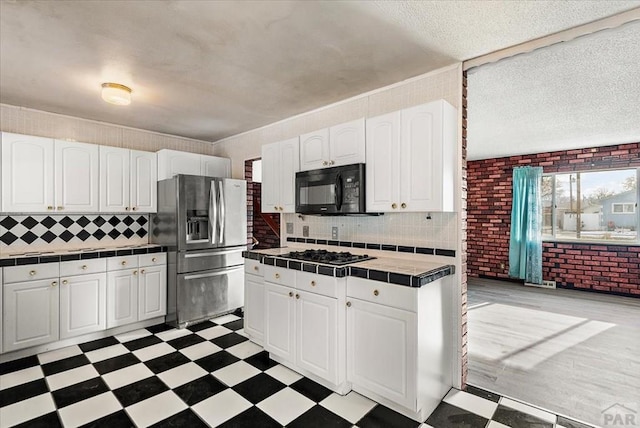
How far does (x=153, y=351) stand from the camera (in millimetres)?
3117

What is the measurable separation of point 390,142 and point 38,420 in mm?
2982

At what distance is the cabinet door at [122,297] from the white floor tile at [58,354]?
36 centimetres

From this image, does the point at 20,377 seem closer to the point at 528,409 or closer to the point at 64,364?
the point at 64,364

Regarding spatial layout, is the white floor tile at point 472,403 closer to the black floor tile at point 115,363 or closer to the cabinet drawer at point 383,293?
the cabinet drawer at point 383,293

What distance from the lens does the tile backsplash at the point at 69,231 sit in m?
3.39

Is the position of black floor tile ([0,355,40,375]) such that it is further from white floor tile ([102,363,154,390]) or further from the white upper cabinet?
the white upper cabinet

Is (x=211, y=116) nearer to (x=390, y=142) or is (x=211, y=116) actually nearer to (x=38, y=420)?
(x=390, y=142)

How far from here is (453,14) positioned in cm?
187

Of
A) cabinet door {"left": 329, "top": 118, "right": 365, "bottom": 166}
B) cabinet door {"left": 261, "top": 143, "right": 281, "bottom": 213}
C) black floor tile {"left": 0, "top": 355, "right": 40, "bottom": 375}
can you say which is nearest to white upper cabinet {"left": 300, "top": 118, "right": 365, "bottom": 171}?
cabinet door {"left": 329, "top": 118, "right": 365, "bottom": 166}

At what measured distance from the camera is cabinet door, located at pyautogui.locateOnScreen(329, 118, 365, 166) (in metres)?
2.67

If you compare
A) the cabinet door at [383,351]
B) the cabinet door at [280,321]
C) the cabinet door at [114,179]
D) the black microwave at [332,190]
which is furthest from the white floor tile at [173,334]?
the cabinet door at [383,351]

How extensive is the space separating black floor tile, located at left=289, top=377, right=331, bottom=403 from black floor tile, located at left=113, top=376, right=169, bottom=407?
0.97m

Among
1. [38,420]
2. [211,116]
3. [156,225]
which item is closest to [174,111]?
[211,116]

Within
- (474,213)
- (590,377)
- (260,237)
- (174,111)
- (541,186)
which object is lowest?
(590,377)
